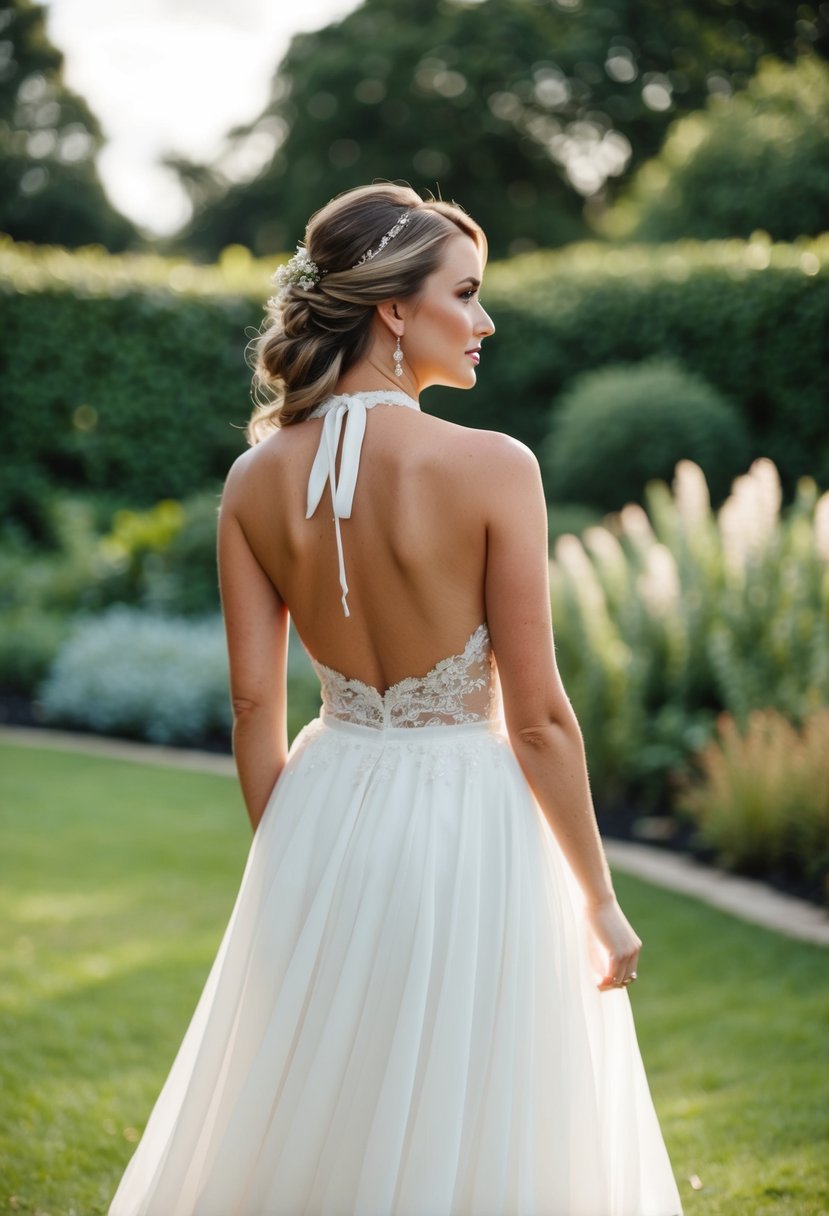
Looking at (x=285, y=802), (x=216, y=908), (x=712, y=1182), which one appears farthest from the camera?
(x=216, y=908)

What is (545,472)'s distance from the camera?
38.1 ft

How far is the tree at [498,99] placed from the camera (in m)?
23.6

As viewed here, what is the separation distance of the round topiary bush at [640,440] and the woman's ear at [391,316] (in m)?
8.26

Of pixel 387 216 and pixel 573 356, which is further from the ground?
pixel 573 356

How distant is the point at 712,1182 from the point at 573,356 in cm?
1055

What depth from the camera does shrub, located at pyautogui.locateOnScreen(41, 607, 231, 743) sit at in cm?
832

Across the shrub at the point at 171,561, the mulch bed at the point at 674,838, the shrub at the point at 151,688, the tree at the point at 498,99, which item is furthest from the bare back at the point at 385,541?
the tree at the point at 498,99

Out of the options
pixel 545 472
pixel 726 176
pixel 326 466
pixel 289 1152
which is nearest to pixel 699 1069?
pixel 289 1152

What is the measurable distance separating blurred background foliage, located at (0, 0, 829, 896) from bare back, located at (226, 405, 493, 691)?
333 centimetres

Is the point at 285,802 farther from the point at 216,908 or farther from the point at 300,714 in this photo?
the point at 300,714

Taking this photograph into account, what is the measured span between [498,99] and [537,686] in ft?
83.1

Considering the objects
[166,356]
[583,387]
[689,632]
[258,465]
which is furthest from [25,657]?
[258,465]

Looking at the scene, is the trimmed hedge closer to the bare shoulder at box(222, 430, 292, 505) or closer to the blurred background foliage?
the blurred background foliage

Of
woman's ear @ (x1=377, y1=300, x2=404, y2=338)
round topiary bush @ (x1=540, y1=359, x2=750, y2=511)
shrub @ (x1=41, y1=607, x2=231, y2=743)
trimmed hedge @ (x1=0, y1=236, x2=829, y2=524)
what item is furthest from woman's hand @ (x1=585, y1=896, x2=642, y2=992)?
trimmed hedge @ (x1=0, y1=236, x2=829, y2=524)
